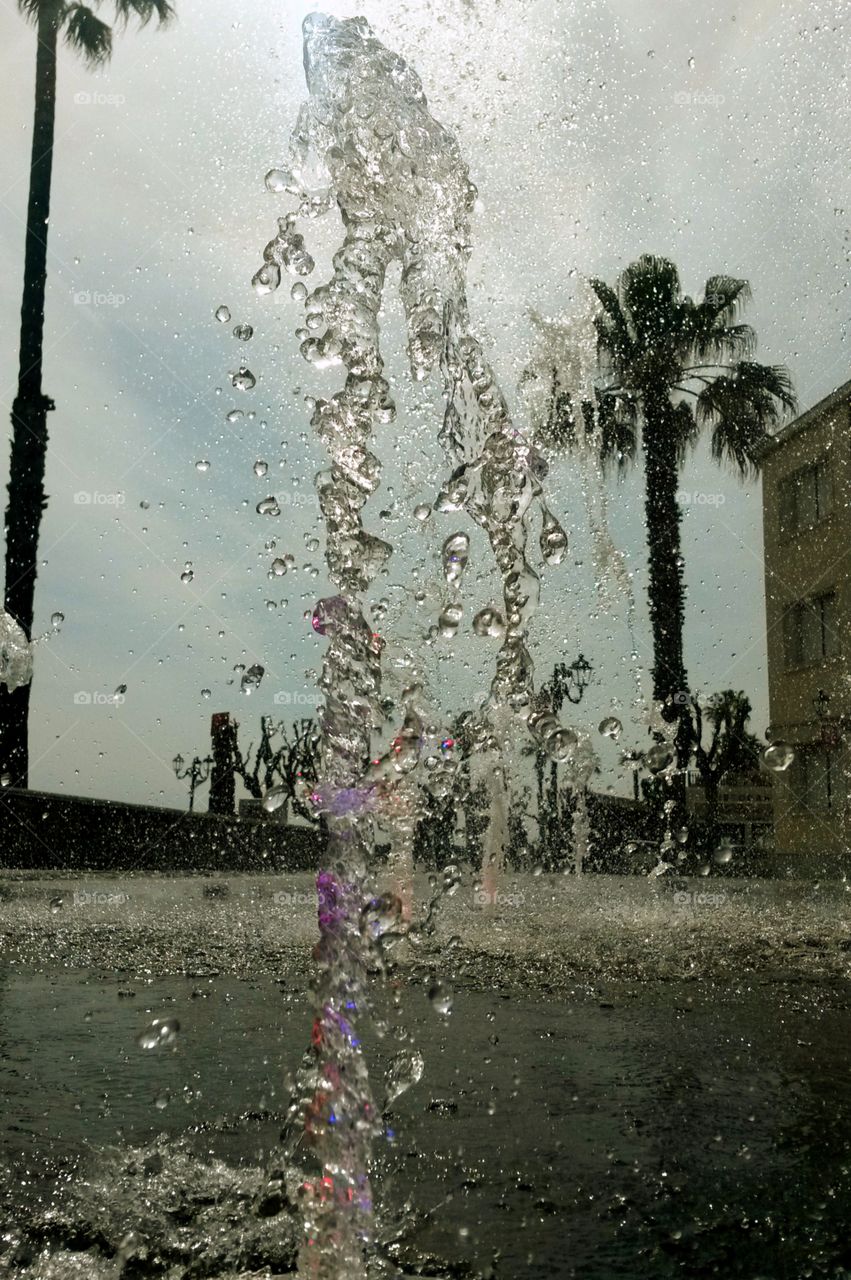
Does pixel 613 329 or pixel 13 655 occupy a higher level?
pixel 613 329

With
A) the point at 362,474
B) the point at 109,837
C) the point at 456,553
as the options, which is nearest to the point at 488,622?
the point at 456,553

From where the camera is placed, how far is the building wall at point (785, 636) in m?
16.6

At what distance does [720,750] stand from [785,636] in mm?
4968

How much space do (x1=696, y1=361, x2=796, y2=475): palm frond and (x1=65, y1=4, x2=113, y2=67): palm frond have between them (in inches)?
331

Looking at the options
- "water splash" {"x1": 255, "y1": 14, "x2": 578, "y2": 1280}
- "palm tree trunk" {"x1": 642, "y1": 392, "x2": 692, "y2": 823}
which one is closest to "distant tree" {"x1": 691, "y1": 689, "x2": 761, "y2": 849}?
"palm tree trunk" {"x1": 642, "y1": 392, "x2": 692, "y2": 823}

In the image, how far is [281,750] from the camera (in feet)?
28.0

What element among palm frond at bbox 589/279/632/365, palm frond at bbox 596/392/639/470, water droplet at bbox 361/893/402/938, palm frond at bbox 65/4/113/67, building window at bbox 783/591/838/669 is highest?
palm frond at bbox 65/4/113/67

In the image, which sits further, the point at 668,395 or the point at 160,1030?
the point at 668,395

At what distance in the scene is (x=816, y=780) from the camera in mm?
20484

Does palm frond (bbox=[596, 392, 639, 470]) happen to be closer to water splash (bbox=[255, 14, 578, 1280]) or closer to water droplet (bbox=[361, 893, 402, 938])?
water splash (bbox=[255, 14, 578, 1280])

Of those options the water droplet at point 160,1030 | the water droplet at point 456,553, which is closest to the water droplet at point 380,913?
the water droplet at point 160,1030

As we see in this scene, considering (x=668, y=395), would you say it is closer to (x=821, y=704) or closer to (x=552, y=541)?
(x=821, y=704)

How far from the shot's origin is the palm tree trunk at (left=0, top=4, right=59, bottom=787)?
1134 centimetres

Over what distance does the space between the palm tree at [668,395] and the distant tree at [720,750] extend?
69cm
